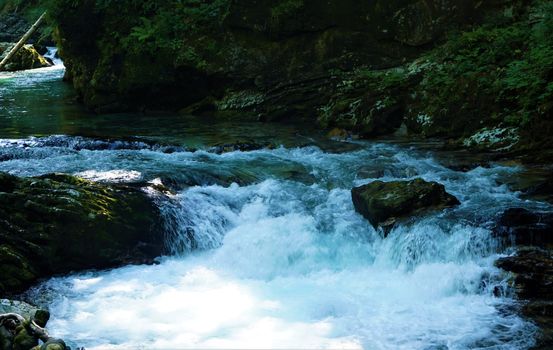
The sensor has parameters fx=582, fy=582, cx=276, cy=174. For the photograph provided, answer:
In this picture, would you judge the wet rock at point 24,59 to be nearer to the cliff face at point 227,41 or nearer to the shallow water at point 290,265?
the cliff face at point 227,41

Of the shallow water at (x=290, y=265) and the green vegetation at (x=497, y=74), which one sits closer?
the shallow water at (x=290, y=265)

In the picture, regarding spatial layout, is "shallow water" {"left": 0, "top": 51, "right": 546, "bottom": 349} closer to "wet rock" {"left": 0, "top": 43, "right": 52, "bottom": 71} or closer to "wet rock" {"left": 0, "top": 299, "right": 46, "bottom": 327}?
"wet rock" {"left": 0, "top": 299, "right": 46, "bottom": 327}

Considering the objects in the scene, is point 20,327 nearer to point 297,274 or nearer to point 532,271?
point 297,274

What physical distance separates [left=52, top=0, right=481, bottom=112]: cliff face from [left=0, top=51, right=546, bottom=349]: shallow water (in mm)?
3855

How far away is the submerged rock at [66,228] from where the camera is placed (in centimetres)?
640

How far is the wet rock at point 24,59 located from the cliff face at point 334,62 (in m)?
10.2

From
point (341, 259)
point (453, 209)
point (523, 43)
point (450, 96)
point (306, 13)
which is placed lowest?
point (341, 259)

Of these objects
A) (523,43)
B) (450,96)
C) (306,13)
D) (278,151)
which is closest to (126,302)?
(278,151)

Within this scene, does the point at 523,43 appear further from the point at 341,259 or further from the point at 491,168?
the point at 341,259

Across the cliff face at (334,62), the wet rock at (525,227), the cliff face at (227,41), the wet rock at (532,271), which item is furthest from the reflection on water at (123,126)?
the wet rock at (532,271)

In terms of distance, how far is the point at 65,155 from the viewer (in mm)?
10133

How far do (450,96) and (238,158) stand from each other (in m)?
4.26

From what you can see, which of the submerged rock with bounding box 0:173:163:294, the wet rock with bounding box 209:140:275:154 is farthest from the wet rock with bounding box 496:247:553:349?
the wet rock with bounding box 209:140:275:154

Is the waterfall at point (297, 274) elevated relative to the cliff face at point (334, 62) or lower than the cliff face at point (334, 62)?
lower
